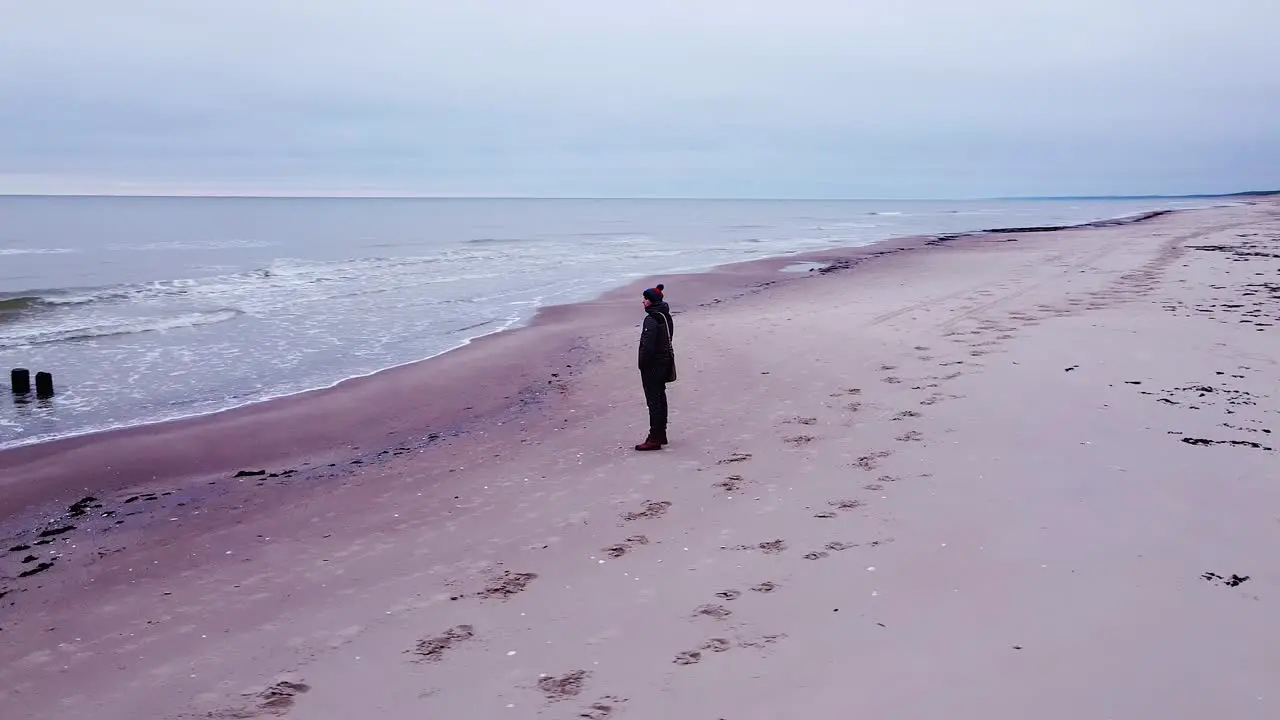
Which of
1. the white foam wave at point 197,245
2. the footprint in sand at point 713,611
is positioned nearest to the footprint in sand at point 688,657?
the footprint in sand at point 713,611

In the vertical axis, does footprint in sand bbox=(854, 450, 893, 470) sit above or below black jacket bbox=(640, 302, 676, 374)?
below

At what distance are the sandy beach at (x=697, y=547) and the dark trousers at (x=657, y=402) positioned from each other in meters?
0.32

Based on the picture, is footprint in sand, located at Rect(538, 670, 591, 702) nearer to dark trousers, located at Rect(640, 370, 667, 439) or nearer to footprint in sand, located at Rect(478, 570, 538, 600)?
footprint in sand, located at Rect(478, 570, 538, 600)

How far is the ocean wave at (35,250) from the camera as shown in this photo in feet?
159

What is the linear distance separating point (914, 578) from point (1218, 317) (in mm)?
11406

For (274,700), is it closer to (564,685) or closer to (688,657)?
(564,685)

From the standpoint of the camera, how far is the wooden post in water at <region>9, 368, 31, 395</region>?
12867 millimetres

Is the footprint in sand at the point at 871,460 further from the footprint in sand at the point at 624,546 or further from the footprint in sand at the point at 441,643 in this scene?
the footprint in sand at the point at 441,643

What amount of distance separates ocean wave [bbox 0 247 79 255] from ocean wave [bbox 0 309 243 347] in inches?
1315

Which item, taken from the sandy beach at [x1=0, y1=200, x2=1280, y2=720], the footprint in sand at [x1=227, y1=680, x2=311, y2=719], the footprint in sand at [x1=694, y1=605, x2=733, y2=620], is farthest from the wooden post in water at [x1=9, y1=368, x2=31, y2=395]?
the footprint in sand at [x1=694, y1=605, x2=733, y2=620]

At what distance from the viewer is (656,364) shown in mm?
8695

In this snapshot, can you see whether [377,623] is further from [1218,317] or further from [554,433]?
[1218,317]

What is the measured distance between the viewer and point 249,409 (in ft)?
39.2

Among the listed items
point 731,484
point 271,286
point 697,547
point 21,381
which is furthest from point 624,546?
point 271,286
